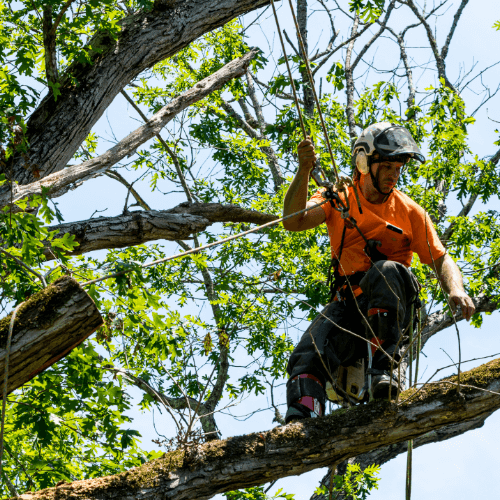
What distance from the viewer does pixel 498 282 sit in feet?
31.8

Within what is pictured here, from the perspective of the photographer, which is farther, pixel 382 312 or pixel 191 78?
pixel 191 78

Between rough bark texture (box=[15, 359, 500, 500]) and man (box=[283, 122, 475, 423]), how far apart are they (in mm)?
509

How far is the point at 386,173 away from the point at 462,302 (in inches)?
36.0

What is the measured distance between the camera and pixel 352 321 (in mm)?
4047

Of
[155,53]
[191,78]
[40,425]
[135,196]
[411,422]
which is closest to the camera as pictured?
[411,422]

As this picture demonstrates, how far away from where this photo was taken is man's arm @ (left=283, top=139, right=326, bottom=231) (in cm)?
362

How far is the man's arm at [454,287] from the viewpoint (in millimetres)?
3861

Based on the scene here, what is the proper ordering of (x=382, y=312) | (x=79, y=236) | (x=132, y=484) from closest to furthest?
(x=132, y=484), (x=382, y=312), (x=79, y=236)

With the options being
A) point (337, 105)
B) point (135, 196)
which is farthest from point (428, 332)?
point (135, 196)

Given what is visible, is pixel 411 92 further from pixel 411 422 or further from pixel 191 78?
Result: pixel 411 422

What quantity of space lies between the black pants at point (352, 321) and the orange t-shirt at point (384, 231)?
27 centimetres

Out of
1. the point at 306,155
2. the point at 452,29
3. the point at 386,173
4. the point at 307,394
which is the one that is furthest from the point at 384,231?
the point at 452,29

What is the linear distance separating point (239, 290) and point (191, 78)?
5.09 m

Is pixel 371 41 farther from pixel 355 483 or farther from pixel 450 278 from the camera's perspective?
pixel 450 278
